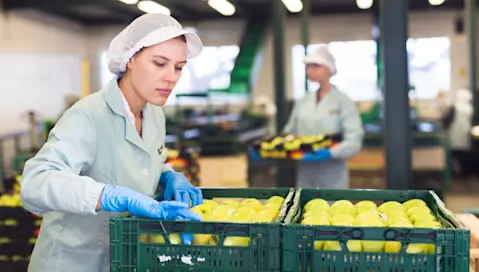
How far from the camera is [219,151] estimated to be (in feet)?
32.2

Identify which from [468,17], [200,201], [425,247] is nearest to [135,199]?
[200,201]

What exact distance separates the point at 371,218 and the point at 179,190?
2.45 feet

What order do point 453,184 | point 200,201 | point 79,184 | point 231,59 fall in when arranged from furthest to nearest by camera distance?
point 231,59 → point 453,184 → point 200,201 → point 79,184

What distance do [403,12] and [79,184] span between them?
9.01ft

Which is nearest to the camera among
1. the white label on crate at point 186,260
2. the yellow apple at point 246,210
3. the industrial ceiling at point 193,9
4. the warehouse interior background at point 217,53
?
the white label on crate at point 186,260

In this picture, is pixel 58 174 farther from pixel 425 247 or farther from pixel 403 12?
pixel 403 12

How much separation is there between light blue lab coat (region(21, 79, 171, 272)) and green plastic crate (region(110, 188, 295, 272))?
1.20ft

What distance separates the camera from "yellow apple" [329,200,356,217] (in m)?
2.07

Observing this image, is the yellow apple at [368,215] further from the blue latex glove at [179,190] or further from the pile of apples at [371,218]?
the blue latex glove at [179,190]

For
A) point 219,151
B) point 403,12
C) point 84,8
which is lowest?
point 219,151

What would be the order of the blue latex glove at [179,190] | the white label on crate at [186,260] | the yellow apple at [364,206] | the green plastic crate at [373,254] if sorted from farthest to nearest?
the blue latex glove at [179,190]
the yellow apple at [364,206]
the white label on crate at [186,260]
the green plastic crate at [373,254]

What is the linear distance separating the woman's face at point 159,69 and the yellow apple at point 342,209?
2.28ft

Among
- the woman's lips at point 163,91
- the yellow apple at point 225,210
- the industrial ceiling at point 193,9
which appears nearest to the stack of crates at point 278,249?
the yellow apple at point 225,210

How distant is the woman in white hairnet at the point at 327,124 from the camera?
4.64m
